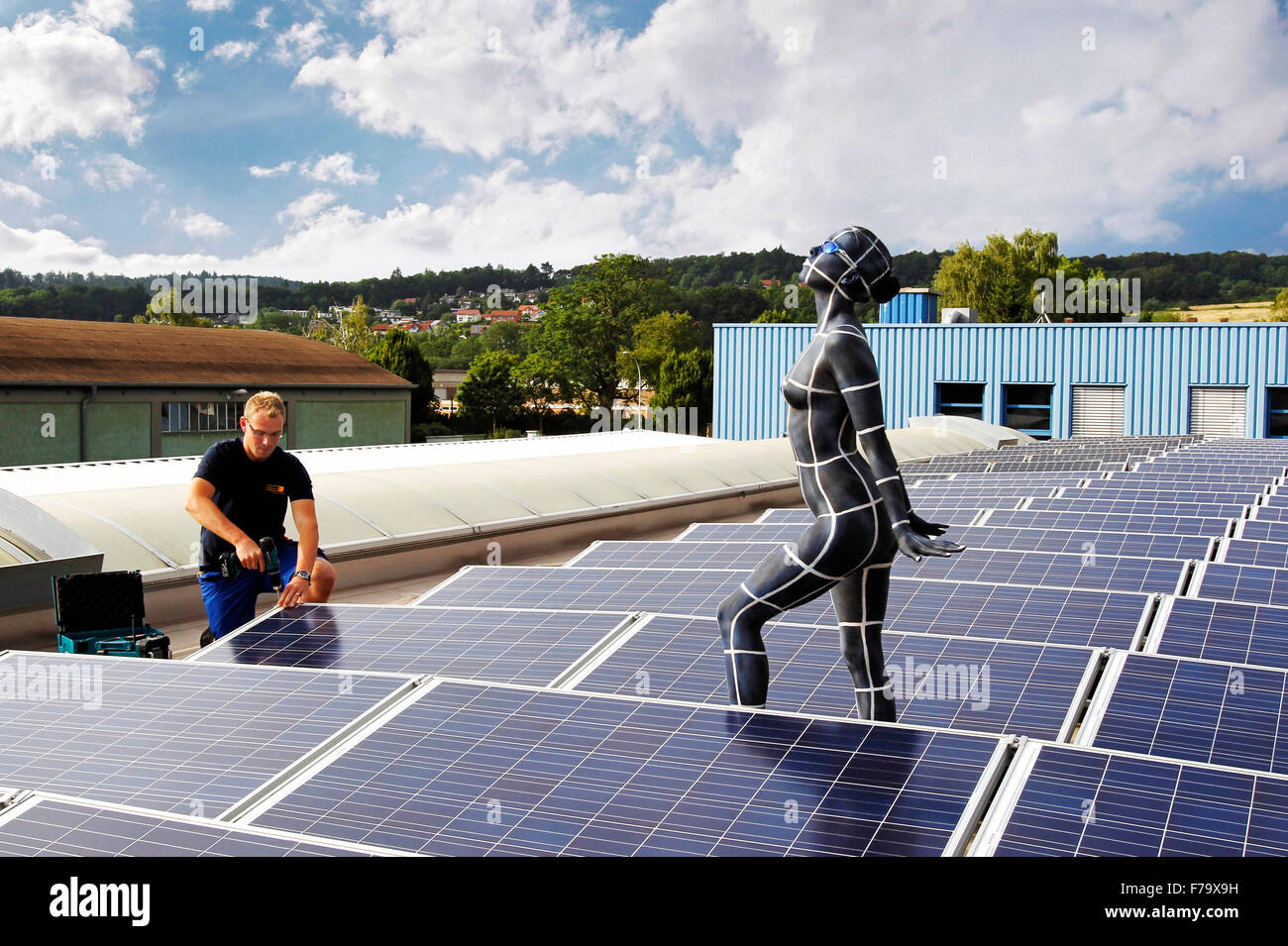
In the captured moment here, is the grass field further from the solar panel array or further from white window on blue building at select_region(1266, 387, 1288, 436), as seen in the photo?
the solar panel array

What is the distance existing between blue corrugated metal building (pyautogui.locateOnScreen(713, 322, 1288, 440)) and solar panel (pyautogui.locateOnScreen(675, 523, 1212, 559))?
32511 millimetres

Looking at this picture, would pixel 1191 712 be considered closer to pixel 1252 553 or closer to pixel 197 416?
pixel 1252 553

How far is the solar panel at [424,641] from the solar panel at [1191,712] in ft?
11.5

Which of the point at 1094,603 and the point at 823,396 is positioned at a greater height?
the point at 823,396

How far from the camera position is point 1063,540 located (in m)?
14.0

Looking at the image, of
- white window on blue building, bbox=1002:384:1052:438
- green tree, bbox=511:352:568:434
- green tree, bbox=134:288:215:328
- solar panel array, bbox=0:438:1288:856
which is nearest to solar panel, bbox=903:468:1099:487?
solar panel array, bbox=0:438:1288:856

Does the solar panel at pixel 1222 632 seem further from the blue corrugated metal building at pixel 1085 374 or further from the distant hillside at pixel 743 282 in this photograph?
the distant hillside at pixel 743 282

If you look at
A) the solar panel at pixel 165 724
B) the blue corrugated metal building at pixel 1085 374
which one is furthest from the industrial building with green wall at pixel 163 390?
the solar panel at pixel 165 724

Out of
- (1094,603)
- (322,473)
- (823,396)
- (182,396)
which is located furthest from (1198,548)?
(182,396)

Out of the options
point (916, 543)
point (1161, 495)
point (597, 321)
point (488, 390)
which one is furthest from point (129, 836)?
point (597, 321)

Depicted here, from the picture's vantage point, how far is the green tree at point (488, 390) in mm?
102688

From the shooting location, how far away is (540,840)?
15.6 ft
